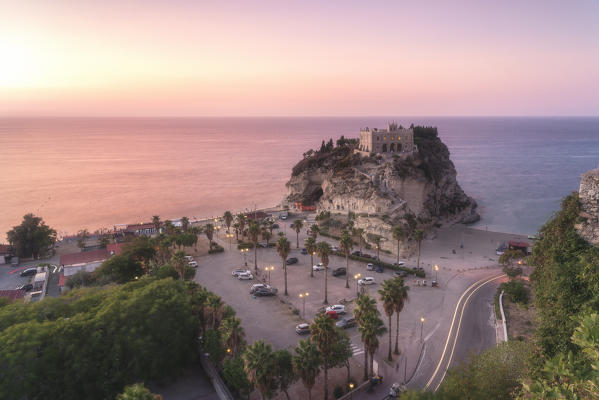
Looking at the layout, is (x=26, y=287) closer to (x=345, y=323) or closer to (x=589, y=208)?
(x=345, y=323)

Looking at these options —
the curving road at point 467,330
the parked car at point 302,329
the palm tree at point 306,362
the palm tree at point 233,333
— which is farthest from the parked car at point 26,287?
the curving road at point 467,330

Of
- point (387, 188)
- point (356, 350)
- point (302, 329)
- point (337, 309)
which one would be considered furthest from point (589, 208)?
point (387, 188)

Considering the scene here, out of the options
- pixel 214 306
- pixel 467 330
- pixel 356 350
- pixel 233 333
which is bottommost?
A: pixel 356 350

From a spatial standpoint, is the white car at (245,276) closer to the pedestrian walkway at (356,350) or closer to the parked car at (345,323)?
the parked car at (345,323)

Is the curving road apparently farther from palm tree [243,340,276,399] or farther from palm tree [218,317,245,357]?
palm tree [218,317,245,357]

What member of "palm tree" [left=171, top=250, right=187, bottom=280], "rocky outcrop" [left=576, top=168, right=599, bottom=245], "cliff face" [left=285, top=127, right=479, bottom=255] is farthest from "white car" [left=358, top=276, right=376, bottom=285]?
"rocky outcrop" [left=576, top=168, right=599, bottom=245]

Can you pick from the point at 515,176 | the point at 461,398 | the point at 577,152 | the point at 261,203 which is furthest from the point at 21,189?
the point at 577,152
